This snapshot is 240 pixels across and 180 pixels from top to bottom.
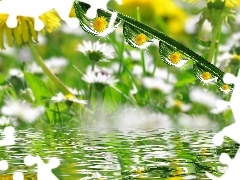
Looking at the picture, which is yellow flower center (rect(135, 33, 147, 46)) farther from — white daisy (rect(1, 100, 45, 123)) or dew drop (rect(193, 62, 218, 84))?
white daisy (rect(1, 100, 45, 123))

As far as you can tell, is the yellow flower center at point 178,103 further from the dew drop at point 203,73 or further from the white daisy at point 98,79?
the dew drop at point 203,73

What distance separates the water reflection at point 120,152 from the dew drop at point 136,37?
0.12 metres

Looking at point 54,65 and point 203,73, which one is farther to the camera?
point 54,65

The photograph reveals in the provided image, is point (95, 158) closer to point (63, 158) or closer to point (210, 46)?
point (63, 158)

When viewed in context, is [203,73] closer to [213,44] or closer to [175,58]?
[175,58]

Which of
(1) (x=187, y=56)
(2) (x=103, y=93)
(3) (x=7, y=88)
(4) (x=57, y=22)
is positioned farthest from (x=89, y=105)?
Answer: (1) (x=187, y=56)

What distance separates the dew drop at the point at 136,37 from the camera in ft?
2.35

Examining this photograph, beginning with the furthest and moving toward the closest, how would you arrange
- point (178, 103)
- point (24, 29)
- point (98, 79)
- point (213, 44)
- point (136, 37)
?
1. point (178, 103)
2. point (98, 79)
3. point (213, 44)
4. point (24, 29)
5. point (136, 37)

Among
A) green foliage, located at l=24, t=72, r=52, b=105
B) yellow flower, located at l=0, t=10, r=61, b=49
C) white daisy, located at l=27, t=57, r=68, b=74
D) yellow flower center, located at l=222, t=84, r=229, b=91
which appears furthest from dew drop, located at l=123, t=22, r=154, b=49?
white daisy, located at l=27, t=57, r=68, b=74

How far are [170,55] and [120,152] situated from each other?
4.6 inches

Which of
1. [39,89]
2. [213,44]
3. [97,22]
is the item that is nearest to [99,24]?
[97,22]

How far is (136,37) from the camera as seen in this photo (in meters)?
0.73

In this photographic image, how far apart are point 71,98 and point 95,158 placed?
55cm

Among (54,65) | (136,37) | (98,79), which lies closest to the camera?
(136,37)
